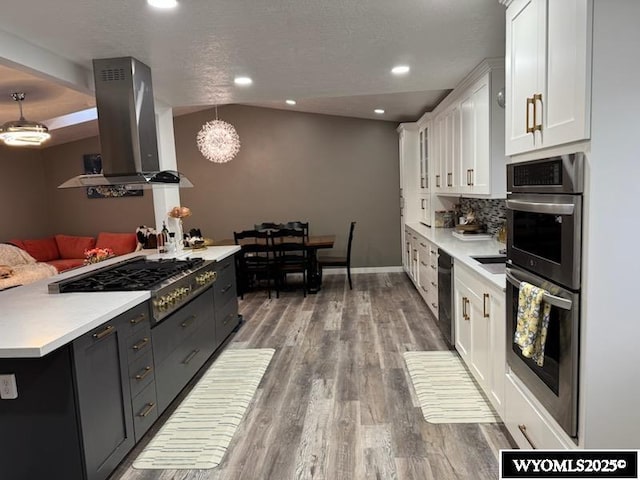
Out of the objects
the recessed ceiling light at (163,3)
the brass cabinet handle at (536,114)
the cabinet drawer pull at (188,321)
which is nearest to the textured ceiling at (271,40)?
the recessed ceiling light at (163,3)

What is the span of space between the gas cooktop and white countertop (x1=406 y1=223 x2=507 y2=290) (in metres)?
2.00

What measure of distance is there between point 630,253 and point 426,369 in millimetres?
2128

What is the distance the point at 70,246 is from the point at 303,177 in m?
4.13

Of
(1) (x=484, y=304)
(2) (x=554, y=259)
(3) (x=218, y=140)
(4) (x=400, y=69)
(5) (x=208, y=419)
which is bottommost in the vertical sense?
(5) (x=208, y=419)

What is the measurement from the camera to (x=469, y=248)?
12.3ft

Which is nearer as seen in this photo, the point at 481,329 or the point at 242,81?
the point at 481,329

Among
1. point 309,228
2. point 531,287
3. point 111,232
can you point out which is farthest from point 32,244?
point 531,287

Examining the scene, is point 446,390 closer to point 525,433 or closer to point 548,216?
point 525,433

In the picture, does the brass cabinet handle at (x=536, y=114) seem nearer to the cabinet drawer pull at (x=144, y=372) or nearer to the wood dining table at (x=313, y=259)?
the cabinet drawer pull at (x=144, y=372)

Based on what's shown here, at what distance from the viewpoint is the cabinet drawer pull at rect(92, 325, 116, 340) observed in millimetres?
2037

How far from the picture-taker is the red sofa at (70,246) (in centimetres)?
700

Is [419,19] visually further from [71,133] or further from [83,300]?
[71,133]

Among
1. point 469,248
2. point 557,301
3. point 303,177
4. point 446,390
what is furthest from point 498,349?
point 303,177

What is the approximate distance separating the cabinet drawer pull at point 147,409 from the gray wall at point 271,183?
200 inches
